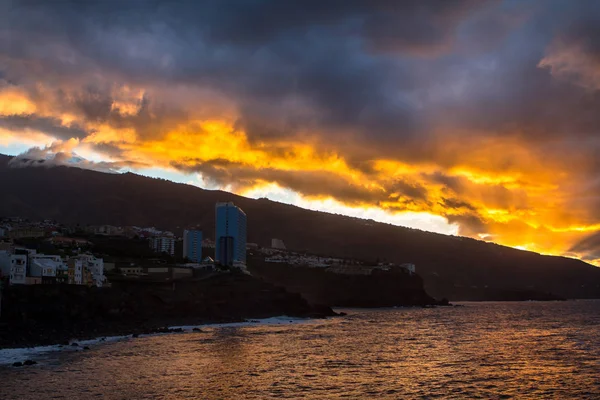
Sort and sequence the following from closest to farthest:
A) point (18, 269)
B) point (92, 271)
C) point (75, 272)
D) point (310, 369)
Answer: point (310, 369) → point (18, 269) → point (75, 272) → point (92, 271)

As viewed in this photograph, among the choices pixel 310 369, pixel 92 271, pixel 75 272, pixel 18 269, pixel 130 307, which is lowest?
pixel 310 369

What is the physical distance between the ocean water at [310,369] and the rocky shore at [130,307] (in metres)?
7.94

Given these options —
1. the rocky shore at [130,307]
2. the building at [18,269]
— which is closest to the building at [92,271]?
the rocky shore at [130,307]

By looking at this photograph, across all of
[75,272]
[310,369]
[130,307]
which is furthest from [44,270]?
[310,369]

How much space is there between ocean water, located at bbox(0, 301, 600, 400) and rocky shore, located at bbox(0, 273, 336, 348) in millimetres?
7936

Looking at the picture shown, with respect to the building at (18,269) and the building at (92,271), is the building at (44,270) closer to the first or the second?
the building at (18,269)

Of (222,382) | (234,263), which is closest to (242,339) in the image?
(222,382)

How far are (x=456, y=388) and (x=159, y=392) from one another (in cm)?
1996

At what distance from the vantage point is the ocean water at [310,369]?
40094mm

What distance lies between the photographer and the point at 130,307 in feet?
305

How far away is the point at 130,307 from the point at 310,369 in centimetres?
5000

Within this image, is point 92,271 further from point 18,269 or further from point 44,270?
point 18,269

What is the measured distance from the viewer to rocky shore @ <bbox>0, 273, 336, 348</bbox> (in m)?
70.2

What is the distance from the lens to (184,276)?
125375 millimetres
